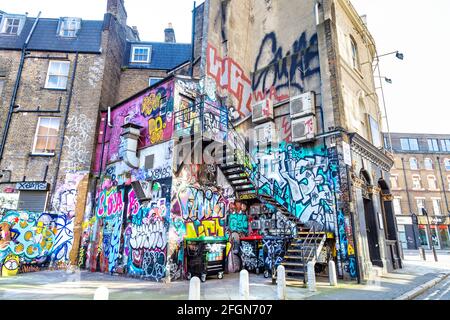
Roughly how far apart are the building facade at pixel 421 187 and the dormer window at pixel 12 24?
130 feet

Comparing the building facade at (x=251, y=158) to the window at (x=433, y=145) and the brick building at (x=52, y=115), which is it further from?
the window at (x=433, y=145)

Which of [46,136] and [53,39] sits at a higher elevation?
[53,39]

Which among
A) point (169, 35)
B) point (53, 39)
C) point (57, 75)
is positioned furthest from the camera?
point (169, 35)

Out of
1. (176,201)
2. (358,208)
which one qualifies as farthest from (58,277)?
(358,208)

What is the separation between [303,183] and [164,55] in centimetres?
1360

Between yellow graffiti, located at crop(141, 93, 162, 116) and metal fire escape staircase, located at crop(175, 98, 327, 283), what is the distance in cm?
145

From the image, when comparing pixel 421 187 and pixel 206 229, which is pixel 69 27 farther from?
pixel 421 187

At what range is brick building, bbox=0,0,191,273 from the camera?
1373 cm

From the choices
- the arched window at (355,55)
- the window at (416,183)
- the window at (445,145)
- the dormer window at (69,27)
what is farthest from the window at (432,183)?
the dormer window at (69,27)

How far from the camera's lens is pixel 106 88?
55.1ft

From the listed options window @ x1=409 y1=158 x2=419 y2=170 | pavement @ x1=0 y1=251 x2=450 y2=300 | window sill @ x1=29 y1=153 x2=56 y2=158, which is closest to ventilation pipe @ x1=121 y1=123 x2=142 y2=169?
pavement @ x1=0 y1=251 x2=450 y2=300

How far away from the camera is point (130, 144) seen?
1247 centimetres

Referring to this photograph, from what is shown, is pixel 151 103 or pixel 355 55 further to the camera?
pixel 355 55

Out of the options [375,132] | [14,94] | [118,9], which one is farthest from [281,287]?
[118,9]
